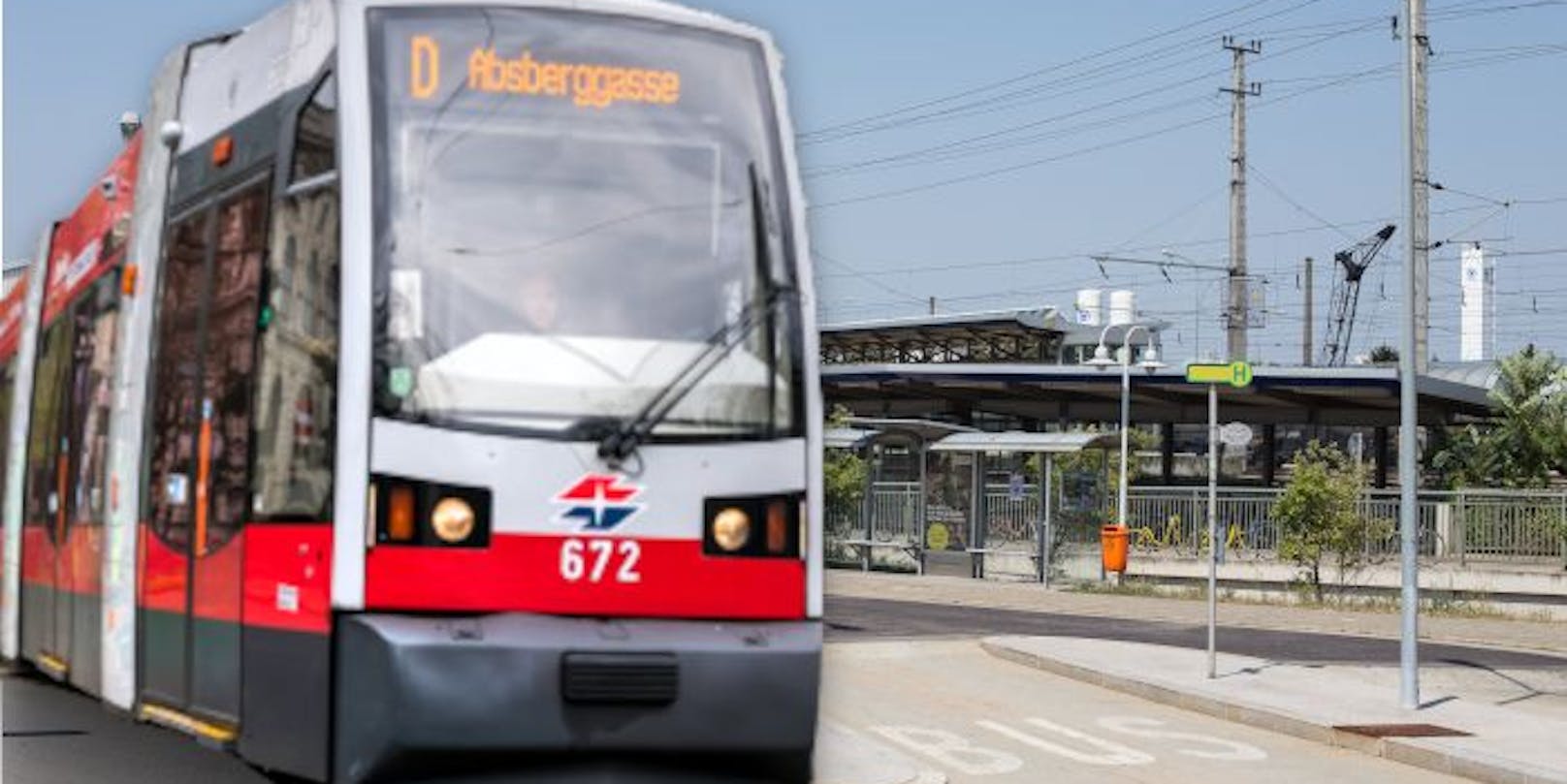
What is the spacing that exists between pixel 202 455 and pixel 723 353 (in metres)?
2.31

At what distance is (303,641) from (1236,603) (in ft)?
101

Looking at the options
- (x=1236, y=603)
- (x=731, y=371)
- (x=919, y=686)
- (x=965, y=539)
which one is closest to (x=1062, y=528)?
(x=965, y=539)

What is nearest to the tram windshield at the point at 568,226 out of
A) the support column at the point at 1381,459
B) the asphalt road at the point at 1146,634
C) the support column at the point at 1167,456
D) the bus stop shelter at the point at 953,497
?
the asphalt road at the point at 1146,634

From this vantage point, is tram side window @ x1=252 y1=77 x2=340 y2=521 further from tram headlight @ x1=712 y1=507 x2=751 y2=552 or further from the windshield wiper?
tram headlight @ x1=712 y1=507 x2=751 y2=552

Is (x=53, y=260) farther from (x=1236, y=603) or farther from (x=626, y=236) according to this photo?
(x=1236, y=603)

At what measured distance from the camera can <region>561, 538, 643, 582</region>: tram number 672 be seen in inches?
327

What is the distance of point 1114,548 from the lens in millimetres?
38562

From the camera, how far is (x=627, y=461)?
27.7 feet

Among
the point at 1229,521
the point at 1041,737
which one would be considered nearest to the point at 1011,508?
the point at 1229,521

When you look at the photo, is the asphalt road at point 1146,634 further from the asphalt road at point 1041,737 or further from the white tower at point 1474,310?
the white tower at point 1474,310

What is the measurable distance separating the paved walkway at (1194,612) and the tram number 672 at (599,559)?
73.2 ft

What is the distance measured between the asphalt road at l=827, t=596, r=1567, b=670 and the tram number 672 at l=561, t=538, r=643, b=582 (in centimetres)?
1767

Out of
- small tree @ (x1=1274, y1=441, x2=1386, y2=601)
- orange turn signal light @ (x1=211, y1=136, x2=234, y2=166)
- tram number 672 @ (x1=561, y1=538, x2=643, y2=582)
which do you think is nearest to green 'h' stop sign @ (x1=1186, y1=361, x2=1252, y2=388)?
orange turn signal light @ (x1=211, y1=136, x2=234, y2=166)

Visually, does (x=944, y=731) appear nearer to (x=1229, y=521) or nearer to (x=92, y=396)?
(x=92, y=396)
